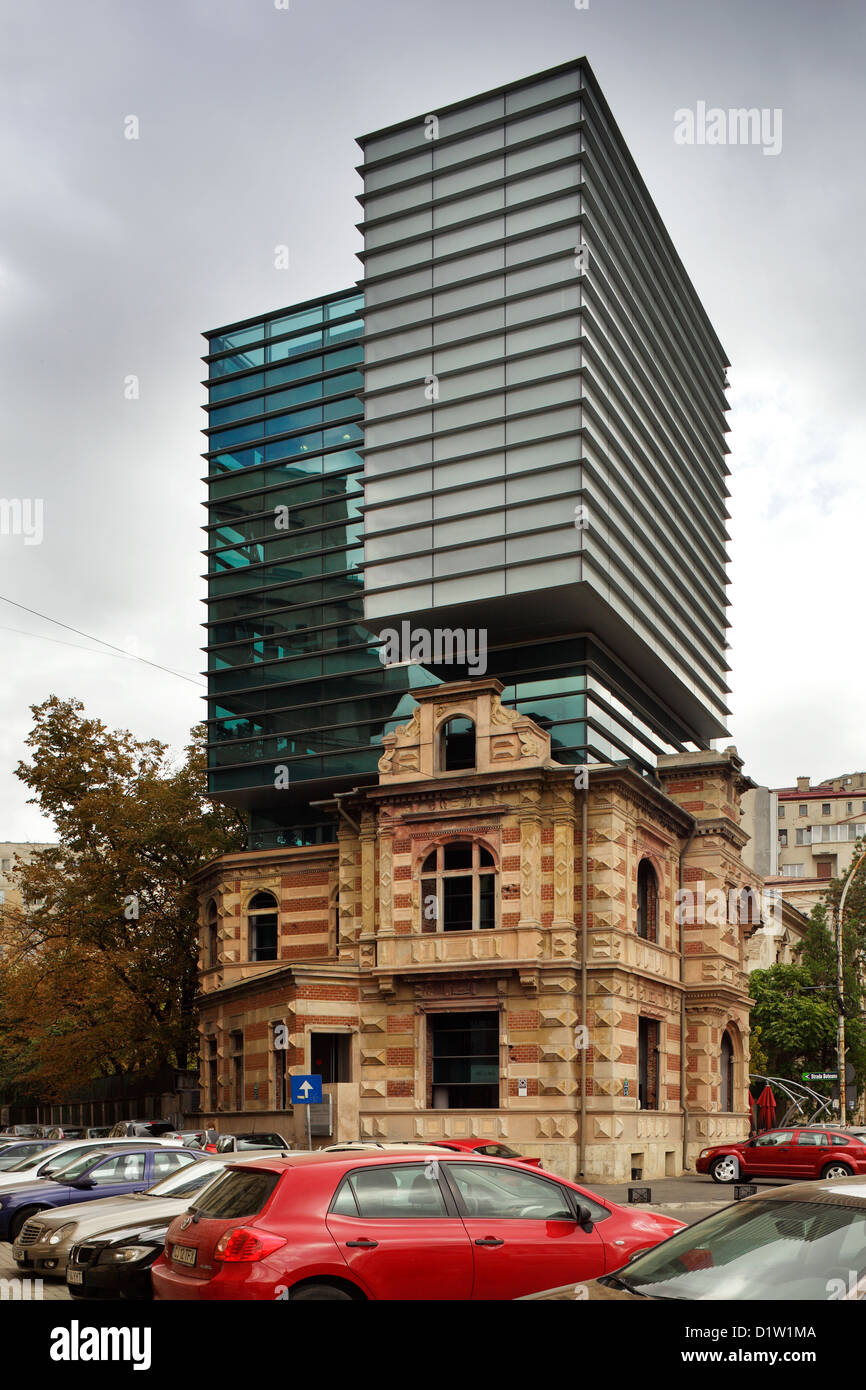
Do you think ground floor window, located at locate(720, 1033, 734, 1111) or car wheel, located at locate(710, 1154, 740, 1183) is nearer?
car wheel, located at locate(710, 1154, 740, 1183)

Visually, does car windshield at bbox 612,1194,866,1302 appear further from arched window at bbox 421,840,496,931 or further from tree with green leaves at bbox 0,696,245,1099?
tree with green leaves at bbox 0,696,245,1099

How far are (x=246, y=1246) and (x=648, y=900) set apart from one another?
113ft

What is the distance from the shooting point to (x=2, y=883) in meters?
138

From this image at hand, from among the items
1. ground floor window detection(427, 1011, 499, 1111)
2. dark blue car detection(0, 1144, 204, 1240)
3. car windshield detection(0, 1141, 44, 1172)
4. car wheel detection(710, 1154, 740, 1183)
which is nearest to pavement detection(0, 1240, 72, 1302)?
dark blue car detection(0, 1144, 204, 1240)

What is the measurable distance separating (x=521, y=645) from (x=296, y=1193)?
113ft

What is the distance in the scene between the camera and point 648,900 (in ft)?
140

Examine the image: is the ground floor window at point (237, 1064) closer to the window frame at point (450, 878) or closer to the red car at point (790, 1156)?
the window frame at point (450, 878)

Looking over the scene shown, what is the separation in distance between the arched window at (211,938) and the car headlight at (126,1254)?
115ft

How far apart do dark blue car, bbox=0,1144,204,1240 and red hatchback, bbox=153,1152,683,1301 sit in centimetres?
1009

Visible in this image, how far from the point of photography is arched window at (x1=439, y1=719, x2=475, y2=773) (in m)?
40.8

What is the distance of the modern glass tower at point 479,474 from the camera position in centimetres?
4303

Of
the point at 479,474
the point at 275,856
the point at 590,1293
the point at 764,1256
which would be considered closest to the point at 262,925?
A: the point at 275,856

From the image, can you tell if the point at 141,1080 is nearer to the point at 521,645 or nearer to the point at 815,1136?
the point at 521,645

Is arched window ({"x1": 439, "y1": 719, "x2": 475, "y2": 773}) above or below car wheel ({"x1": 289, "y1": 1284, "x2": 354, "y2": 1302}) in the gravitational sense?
above
